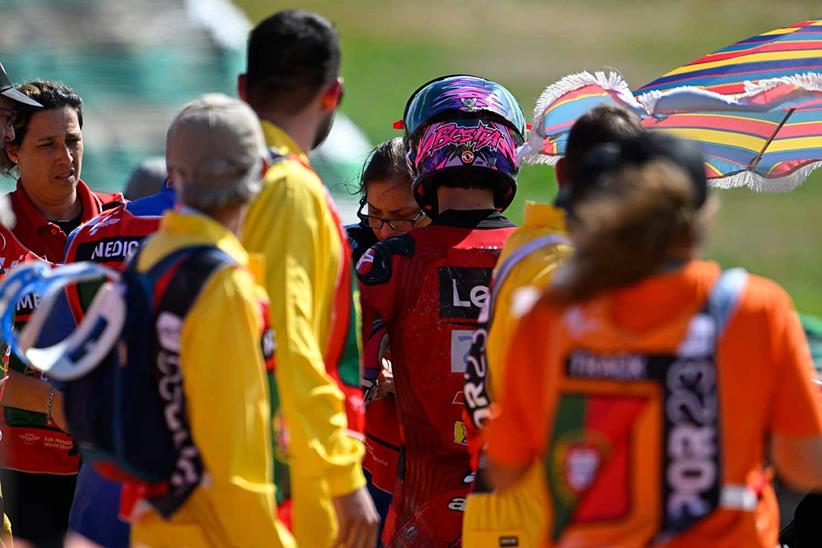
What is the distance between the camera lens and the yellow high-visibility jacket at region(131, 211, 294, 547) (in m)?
2.84

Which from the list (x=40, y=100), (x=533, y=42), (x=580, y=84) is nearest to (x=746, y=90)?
(x=580, y=84)

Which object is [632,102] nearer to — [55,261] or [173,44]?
[55,261]

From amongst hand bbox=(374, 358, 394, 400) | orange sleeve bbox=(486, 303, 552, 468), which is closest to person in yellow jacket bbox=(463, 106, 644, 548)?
orange sleeve bbox=(486, 303, 552, 468)

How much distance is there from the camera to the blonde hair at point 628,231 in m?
2.59

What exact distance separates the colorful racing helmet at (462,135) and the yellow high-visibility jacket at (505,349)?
87 centimetres

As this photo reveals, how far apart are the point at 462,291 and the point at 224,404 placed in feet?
4.93

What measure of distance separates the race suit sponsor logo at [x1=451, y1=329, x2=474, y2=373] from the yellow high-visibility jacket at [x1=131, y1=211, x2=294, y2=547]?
4.26 feet

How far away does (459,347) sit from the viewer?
4211 millimetres

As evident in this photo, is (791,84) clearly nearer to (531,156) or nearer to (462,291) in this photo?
(531,156)

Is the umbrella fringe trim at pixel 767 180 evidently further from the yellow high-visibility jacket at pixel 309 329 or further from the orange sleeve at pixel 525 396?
the orange sleeve at pixel 525 396

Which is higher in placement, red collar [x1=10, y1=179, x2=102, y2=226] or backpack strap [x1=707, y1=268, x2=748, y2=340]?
red collar [x1=10, y1=179, x2=102, y2=226]

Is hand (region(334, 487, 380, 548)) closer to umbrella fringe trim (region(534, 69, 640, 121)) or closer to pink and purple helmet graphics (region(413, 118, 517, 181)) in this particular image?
pink and purple helmet graphics (region(413, 118, 517, 181))

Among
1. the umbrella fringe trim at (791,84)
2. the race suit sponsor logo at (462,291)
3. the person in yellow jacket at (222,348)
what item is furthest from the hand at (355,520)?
the umbrella fringe trim at (791,84)

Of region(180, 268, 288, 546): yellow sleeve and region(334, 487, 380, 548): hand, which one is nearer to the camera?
region(180, 268, 288, 546): yellow sleeve
